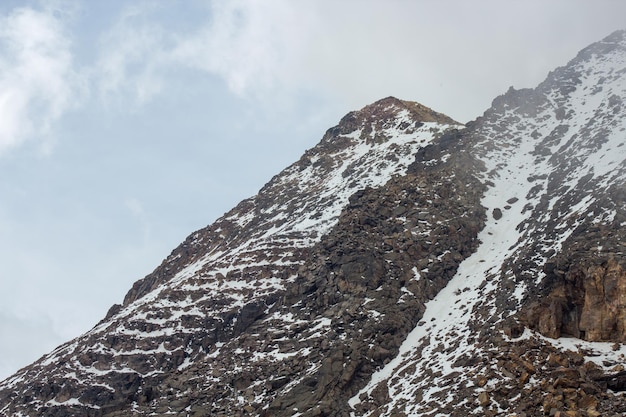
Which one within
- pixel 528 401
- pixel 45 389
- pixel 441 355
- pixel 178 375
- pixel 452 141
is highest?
pixel 452 141

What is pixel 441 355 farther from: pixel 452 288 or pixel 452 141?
pixel 452 141

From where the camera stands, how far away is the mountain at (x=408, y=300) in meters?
39.1

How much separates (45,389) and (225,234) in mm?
33813

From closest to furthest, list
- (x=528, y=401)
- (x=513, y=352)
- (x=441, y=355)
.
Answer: (x=528, y=401) < (x=513, y=352) < (x=441, y=355)

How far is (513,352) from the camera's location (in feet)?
128

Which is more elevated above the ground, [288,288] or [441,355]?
[288,288]

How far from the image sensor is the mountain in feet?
128

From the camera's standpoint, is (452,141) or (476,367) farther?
(452,141)

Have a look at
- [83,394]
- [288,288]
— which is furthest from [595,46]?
[83,394]

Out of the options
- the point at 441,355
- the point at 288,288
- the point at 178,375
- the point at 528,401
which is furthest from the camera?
the point at 288,288

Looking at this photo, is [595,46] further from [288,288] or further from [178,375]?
[178,375]

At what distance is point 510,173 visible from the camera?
70.6m

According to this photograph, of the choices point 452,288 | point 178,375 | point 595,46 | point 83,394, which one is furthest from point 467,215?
point 595,46

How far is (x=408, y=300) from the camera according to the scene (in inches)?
2055
